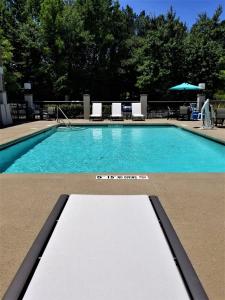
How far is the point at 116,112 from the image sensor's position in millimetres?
17625

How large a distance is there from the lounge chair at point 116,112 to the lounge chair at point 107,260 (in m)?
14.6

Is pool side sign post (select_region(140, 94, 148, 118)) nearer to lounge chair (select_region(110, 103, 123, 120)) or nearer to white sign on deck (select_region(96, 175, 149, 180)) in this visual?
lounge chair (select_region(110, 103, 123, 120))

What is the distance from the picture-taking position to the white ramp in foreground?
71.5 inches

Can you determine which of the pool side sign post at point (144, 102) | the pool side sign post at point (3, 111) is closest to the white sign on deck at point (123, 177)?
the pool side sign post at point (3, 111)

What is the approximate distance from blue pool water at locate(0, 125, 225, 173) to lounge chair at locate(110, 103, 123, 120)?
3.68m

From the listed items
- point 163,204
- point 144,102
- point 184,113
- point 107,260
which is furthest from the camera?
point 144,102

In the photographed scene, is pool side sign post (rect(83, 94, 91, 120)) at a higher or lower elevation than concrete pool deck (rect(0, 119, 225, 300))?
higher

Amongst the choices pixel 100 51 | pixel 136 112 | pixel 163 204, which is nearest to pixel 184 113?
pixel 136 112

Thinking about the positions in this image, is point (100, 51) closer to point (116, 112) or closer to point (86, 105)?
point (86, 105)

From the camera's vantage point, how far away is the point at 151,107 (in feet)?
64.8

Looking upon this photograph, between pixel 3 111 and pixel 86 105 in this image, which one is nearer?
pixel 3 111

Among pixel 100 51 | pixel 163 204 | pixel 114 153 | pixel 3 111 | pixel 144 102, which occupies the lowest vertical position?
pixel 114 153

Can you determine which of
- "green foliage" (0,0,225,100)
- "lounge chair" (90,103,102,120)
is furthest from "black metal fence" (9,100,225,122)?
"green foliage" (0,0,225,100)

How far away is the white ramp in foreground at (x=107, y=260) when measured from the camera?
1.82 metres
